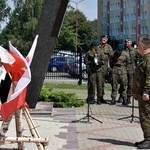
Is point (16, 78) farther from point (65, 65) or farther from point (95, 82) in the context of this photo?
point (65, 65)

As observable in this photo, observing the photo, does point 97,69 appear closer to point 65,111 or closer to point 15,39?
point 65,111

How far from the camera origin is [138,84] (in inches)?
310

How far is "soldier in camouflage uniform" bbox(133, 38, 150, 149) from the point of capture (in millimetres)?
7691

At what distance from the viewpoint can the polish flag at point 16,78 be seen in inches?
237

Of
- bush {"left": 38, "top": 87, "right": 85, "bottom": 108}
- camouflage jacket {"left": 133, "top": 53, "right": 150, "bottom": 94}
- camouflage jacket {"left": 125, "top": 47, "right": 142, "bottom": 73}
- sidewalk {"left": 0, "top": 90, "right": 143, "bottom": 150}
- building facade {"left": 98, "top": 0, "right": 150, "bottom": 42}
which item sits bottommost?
sidewalk {"left": 0, "top": 90, "right": 143, "bottom": 150}

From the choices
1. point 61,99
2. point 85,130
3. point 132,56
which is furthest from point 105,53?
point 85,130

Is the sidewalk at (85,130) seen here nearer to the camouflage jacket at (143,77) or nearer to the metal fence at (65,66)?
the camouflage jacket at (143,77)

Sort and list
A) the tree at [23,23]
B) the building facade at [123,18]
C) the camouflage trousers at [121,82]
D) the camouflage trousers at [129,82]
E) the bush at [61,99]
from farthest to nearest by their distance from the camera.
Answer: the building facade at [123,18] → the tree at [23,23] → the camouflage trousers at [129,82] → the camouflage trousers at [121,82] → the bush at [61,99]

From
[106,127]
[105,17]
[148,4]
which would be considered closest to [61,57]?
[106,127]

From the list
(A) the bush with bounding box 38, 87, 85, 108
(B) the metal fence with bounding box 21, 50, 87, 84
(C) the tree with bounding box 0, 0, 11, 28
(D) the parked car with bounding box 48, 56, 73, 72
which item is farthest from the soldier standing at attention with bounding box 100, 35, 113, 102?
(C) the tree with bounding box 0, 0, 11, 28

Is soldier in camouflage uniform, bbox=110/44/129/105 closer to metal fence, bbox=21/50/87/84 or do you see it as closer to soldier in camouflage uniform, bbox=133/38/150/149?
soldier in camouflage uniform, bbox=133/38/150/149

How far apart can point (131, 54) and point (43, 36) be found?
3.41 metres

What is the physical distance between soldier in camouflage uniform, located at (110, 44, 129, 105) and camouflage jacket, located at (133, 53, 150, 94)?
571 cm

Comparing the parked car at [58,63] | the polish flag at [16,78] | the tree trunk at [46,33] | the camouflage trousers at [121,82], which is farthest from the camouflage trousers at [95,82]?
the parked car at [58,63]
